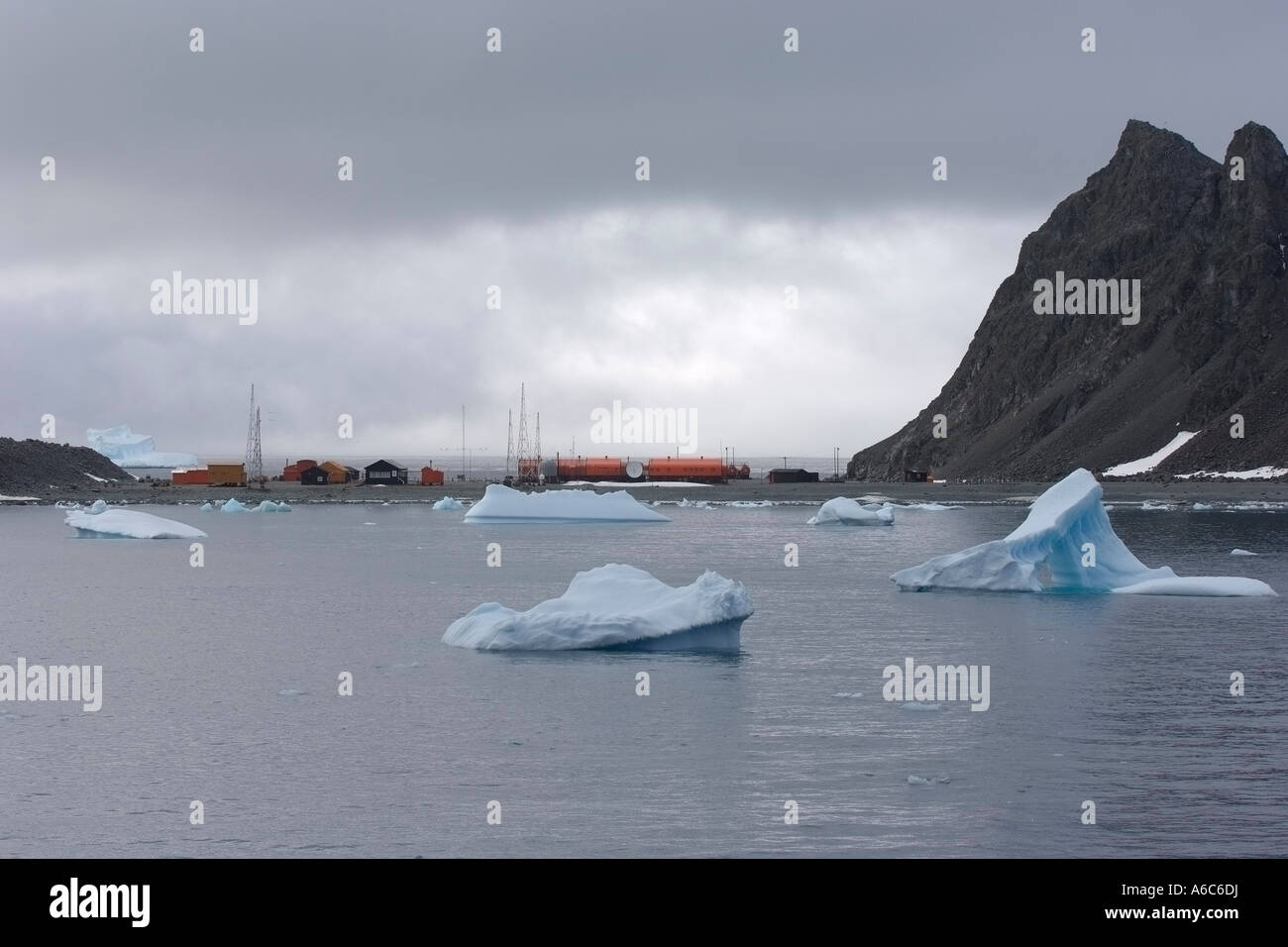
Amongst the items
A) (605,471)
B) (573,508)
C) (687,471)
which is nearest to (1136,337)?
(687,471)

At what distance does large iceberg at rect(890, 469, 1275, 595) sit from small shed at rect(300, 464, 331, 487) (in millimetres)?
127513

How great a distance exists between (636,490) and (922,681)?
459 feet

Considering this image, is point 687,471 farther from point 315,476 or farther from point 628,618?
point 628,618

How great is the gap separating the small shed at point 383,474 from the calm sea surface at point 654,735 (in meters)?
122

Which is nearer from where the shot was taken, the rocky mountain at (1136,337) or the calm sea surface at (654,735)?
the calm sea surface at (654,735)

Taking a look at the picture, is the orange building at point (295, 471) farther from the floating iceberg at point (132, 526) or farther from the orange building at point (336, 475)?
the floating iceberg at point (132, 526)

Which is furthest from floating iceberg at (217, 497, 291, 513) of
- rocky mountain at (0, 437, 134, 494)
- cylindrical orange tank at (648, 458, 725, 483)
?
cylindrical orange tank at (648, 458, 725, 483)

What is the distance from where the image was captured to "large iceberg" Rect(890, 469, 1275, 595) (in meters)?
40.1

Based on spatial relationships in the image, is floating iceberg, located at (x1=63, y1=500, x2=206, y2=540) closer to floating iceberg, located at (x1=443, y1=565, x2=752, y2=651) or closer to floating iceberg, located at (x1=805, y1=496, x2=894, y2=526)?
floating iceberg, located at (x1=805, y1=496, x2=894, y2=526)

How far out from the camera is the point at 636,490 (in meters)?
166

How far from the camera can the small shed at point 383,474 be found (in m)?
165

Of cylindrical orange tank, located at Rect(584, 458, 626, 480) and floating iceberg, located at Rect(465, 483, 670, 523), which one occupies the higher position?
cylindrical orange tank, located at Rect(584, 458, 626, 480)

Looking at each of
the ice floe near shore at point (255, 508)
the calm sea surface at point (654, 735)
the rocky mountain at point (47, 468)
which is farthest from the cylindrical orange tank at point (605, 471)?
the calm sea surface at point (654, 735)

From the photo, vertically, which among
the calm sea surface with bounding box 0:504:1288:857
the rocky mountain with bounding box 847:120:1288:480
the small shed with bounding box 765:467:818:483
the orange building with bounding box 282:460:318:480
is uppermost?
the rocky mountain with bounding box 847:120:1288:480
